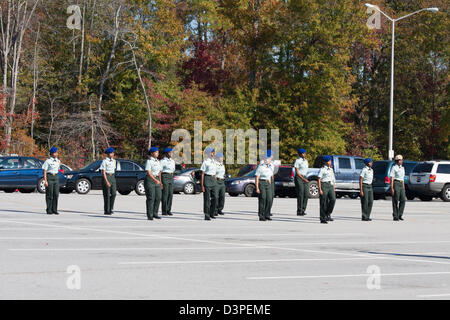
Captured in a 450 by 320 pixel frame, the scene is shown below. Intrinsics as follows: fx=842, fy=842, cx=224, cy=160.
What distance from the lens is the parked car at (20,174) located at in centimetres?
3519

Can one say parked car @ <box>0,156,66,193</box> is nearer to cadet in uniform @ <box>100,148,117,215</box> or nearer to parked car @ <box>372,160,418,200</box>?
cadet in uniform @ <box>100,148,117,215</box>

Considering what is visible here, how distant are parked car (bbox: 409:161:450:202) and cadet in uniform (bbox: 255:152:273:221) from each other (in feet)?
54.2

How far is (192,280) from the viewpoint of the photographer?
34.3ft

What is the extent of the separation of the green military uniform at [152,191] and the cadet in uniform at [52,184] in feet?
8.61

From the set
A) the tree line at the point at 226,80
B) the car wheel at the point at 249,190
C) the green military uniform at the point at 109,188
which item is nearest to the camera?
the green military uniform at the point at 109,188

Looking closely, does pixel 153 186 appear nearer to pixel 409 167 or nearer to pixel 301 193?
pixel 301 193

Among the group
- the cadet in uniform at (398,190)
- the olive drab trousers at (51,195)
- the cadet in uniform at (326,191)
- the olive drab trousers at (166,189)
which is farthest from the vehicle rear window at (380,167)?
the olive drab trousers at (51,195)

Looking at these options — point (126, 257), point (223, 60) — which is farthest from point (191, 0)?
point (126, 257)

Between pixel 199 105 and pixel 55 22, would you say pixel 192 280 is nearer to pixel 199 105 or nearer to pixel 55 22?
pixel 199 105

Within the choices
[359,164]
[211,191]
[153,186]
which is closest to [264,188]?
[211,191]

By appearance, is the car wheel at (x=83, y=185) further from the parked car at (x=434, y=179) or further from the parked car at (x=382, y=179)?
the parked car at (x=434, y=179)

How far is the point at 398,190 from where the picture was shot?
2372 centimetres

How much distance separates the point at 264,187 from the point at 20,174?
54.2ft

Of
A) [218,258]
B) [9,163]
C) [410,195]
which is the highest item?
[9,163]
